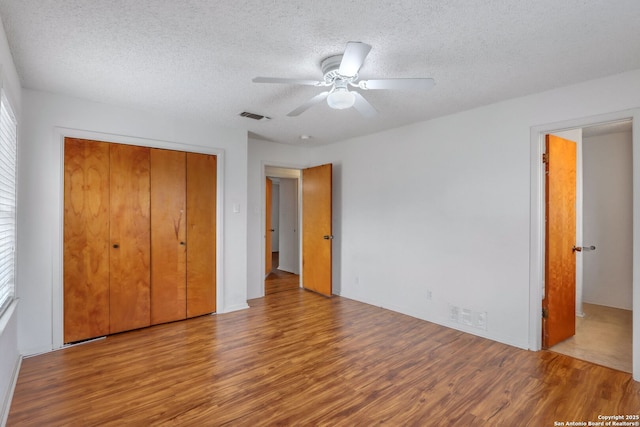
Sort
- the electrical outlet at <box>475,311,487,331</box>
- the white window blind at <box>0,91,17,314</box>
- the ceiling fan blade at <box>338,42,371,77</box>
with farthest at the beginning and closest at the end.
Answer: the electrical outlet at <box>475,311,487,331</box> < the white window blind at <box>0,91,17,314</box> < the ceiling fan blade at <box>338,42,371,77</box>

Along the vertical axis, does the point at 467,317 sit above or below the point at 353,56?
below

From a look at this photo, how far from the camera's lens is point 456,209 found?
11.6 ft

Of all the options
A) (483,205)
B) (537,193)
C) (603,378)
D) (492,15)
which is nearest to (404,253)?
(483,205)

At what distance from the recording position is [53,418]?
1988mm

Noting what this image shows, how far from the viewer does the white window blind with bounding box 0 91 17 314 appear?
218 cm

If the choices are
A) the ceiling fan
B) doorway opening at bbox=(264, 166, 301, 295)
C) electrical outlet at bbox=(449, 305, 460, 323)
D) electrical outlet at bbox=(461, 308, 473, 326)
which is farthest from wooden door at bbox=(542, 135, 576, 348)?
doorway opening at bbox=(264, 166, 301, 295)

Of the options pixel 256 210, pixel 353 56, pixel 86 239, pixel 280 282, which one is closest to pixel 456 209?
pixel 353 56

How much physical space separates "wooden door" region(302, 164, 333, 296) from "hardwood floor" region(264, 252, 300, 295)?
39 centimetres

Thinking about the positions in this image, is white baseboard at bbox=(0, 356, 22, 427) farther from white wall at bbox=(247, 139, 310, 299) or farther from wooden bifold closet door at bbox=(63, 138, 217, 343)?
white wall at bbox=(247, 139, 310, 299)

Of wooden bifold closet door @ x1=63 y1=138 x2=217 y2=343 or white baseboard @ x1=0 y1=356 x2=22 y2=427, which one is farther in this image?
wooden bifold closet door @ x1=63 y1=138 x2=217 y2=343

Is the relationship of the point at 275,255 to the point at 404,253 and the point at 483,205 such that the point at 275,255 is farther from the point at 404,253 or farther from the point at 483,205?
the point at 483,205

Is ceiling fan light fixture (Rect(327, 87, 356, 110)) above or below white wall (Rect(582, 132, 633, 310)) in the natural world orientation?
above

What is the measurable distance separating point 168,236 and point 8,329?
1.58 meters

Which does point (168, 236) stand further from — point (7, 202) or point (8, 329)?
point (8, 329)
